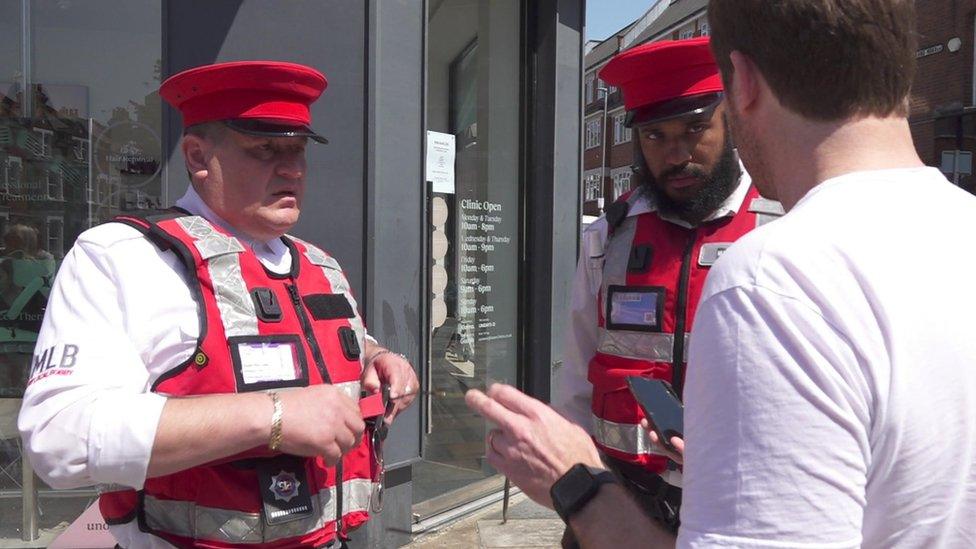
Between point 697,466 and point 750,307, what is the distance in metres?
0.20

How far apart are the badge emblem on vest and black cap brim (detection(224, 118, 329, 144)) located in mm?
912

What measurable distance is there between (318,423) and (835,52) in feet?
4.10

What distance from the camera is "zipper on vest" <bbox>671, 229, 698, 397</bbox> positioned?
2.37 m

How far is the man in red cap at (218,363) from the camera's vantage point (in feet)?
5.55

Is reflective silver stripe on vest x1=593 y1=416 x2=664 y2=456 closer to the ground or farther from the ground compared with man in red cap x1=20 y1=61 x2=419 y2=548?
closer to the ground

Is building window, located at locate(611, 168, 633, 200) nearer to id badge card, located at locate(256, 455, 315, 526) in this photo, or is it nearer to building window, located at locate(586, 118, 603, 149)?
building window, located at locate(586, 118, 603, 149)

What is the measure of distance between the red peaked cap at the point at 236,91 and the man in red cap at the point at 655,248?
42.8 inches

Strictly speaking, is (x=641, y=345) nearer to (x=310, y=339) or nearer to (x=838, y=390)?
(x=310, y=339)

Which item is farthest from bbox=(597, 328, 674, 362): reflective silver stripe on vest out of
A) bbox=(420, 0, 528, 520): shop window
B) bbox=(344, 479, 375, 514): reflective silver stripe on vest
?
bbox=(420, 0, 528, 520): shop window

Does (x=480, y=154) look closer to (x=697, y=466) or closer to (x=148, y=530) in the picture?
(x=148, y=530)

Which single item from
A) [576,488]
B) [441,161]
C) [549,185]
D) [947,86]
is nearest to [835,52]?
[576,488]

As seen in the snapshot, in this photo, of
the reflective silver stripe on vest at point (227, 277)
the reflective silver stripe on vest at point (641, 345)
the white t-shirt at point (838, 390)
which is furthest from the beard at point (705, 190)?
the white t-shirt at point (838, 390)

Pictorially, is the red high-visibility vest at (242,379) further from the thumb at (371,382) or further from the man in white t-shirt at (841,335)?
the man in white t-shirt at (841,335)

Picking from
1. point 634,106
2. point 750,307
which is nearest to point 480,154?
point 634,106
